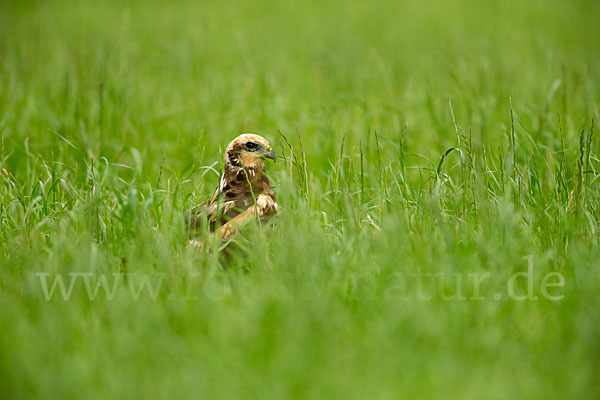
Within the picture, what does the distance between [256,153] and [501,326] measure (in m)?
1.99

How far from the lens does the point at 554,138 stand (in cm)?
543

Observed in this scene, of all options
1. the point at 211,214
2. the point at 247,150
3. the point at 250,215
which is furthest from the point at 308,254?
the point at 247,150

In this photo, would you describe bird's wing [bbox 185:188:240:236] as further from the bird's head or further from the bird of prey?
the bird's head

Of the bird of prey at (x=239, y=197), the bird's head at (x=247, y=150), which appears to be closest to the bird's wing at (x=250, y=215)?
the bird of prey at (x=239, y=197)

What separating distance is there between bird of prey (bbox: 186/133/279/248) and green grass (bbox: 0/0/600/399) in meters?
0.14

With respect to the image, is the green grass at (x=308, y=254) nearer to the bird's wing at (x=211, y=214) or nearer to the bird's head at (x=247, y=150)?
the bird's wing at (x=211, y=214)

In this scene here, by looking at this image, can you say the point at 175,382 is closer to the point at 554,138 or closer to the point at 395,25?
the point at 554,138

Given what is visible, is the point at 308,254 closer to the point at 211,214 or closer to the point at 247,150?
the point at 211,214

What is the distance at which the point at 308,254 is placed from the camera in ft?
11.3

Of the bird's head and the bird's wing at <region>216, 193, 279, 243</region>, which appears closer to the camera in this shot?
the bird's wing at <region>216, 193, 279, 243</region>

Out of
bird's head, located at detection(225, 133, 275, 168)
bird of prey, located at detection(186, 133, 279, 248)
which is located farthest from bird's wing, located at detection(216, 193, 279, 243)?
bird's head, located at detection(225, 133, 275, 168)

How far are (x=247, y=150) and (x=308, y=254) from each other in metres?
1.15

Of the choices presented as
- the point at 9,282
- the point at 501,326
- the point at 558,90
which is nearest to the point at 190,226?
the point at 9,282

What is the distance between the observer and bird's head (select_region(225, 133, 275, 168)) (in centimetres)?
432
